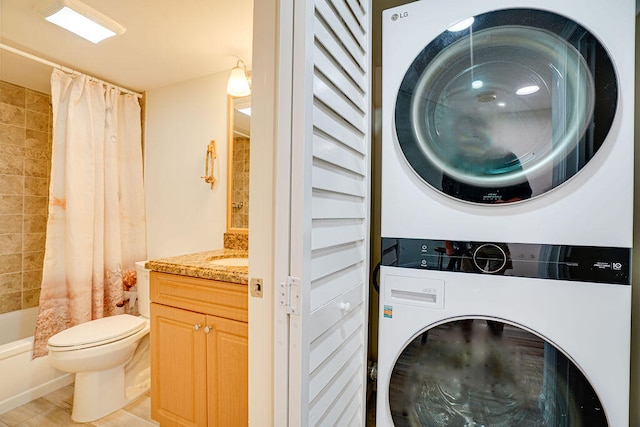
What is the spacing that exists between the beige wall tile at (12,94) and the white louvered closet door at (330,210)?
287 cm

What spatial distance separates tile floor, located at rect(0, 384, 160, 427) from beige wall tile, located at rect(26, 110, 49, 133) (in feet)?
6.95

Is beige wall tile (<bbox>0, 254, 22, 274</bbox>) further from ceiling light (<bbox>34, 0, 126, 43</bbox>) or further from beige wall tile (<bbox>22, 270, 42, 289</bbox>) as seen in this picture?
ceiling light (<bbox>34, 0, 126, 43</bbox>)

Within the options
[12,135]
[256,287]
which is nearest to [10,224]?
[12,135]

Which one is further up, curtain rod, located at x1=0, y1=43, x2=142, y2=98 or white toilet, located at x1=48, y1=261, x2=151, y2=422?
curtain rod, located at x1=0, y1=43, x2=142, y2=98

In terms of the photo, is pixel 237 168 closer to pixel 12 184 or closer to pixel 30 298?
pixel 12 184

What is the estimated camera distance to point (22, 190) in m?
2.42

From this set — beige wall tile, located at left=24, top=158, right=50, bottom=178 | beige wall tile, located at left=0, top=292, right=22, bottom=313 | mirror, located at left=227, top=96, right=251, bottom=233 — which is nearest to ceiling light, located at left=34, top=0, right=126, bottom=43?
mirror, located at left=227, top=96, right=251, bottom=233

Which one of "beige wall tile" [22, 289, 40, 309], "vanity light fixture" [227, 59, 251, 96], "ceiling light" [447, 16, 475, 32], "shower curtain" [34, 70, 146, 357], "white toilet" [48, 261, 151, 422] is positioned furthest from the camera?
"beige wall tile" [22, 289, 40, 309]

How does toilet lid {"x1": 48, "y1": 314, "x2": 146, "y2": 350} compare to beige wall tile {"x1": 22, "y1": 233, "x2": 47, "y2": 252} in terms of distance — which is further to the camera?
beige wall tile {"x1": 22, "y1": 233, "x2": 47, "y2": 252}

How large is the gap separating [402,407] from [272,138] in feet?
3.26

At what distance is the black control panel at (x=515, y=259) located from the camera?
0.81 meters

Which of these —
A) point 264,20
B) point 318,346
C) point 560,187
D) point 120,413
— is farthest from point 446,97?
point 120,413

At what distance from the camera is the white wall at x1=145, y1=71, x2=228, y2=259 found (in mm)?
2158

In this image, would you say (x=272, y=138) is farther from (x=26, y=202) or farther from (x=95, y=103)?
(x=26, y=202)
